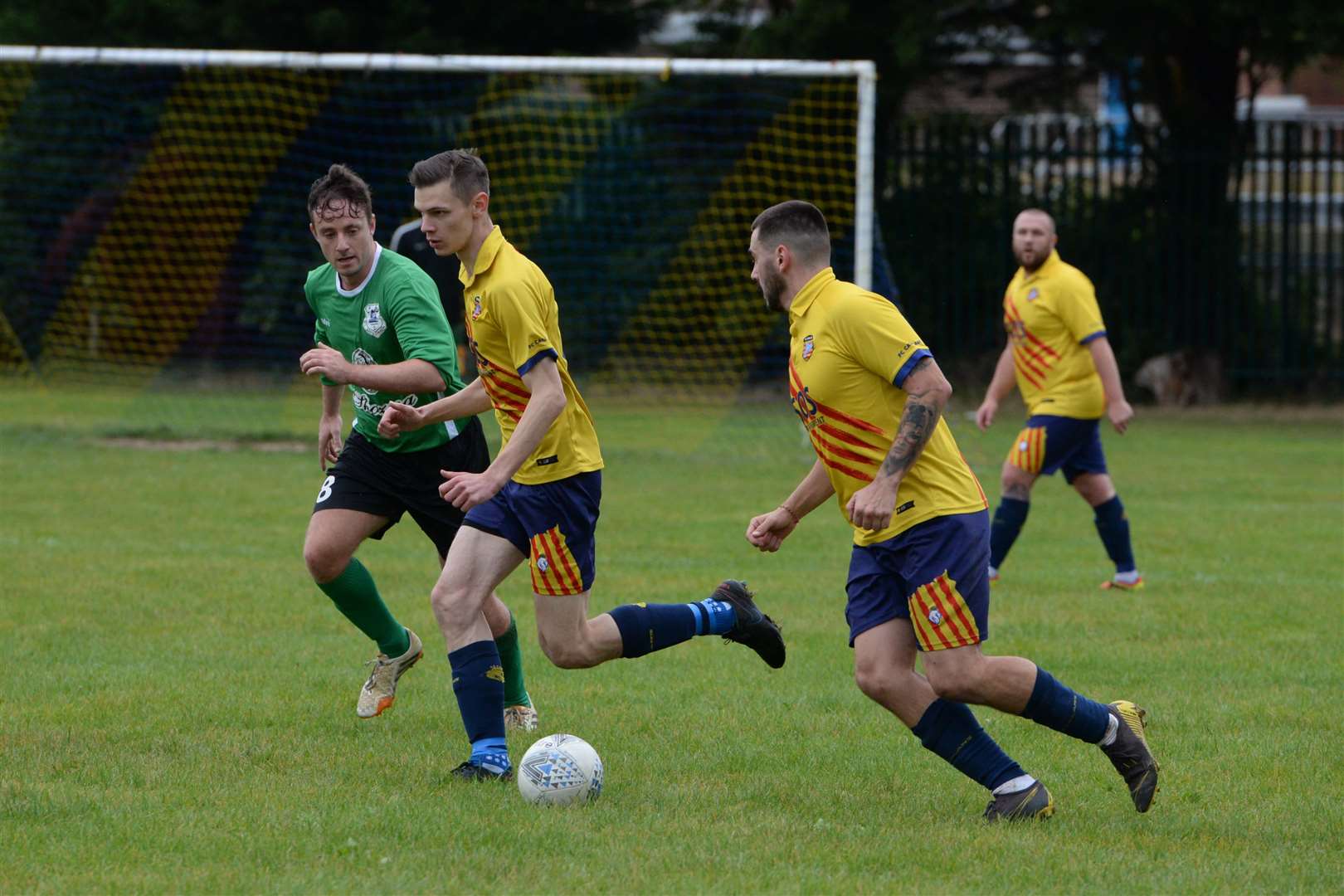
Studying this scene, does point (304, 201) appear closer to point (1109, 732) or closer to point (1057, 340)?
point (1057, 340)

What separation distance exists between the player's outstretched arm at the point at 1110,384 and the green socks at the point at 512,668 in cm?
421

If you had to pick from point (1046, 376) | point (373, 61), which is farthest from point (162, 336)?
point (1046, 376)

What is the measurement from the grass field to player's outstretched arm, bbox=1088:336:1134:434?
994mm

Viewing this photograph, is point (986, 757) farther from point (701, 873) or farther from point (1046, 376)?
point (1046, 376)

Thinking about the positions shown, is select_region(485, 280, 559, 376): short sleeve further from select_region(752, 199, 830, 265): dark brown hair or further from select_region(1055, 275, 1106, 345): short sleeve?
select_region(1055, 275, 1106, 345): short sleeve

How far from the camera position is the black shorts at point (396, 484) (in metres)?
6.17

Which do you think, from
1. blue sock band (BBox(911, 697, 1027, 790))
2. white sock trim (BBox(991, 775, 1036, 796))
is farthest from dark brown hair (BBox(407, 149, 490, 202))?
white sock trim (BBox(991, 775, 1036, 796))

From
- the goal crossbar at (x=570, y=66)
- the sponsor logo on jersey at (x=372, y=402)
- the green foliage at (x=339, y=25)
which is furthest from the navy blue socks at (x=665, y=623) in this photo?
the green foliage at (x=339, y=25)

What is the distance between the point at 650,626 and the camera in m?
5.75

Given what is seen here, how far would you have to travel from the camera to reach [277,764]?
5605 millimetres

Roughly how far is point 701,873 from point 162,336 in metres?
19.0

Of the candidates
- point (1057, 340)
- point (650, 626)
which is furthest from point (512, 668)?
point (1057, 340)

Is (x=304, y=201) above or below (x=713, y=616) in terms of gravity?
below

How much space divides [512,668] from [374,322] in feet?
4.61
